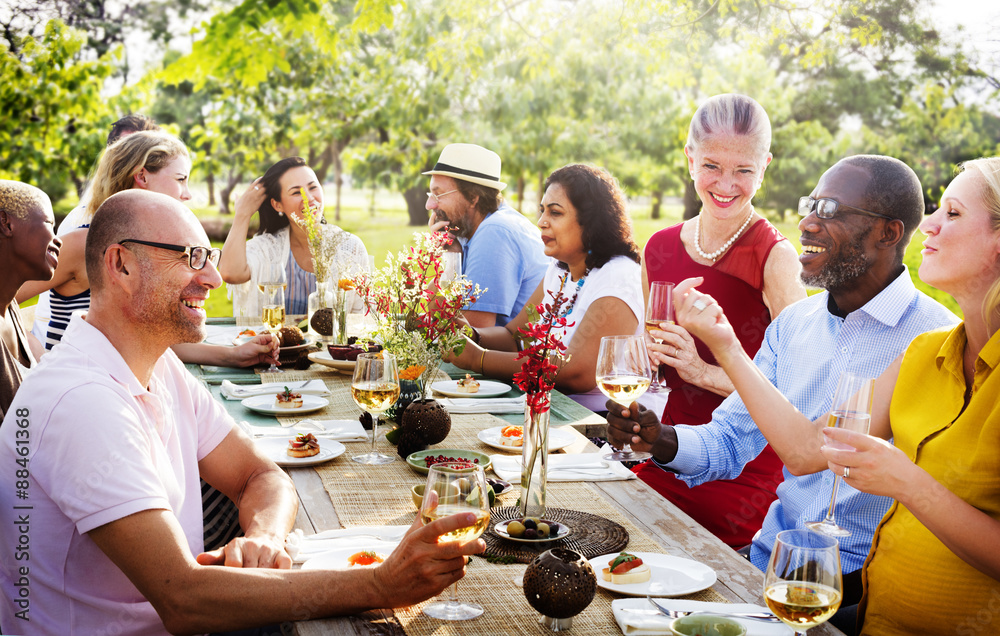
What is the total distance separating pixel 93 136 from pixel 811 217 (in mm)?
11851

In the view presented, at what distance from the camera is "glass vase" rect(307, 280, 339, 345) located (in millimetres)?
4281

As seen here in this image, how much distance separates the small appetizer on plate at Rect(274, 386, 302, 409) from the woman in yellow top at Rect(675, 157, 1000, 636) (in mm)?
1609

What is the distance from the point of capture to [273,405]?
10.2ft

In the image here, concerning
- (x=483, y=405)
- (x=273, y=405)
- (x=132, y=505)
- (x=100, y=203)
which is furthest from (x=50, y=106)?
(x=132, y=505)

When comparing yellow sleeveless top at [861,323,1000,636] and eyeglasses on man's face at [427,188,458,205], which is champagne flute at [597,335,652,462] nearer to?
yellow sleeveless top at [861,323,1000,636]

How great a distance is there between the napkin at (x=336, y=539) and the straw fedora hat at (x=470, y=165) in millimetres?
3530

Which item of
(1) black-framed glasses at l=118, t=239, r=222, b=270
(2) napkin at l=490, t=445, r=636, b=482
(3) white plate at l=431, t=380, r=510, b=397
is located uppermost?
(1) black-framed glasses at l=118, t=239, r=222, b=270

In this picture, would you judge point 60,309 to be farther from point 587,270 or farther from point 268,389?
point 587,270

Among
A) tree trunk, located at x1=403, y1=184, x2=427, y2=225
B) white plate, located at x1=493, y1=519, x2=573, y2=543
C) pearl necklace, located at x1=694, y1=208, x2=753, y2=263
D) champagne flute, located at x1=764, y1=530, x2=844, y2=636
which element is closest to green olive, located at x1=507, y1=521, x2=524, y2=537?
white plate, located at x1=493, y1=519, x2=573, y2=543

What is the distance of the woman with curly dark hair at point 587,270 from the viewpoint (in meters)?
3.68

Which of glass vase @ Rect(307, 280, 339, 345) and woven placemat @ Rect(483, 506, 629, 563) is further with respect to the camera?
glass vase @ Rect(307, 280, 339, 345)

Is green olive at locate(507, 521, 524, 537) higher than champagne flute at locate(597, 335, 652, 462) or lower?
lower

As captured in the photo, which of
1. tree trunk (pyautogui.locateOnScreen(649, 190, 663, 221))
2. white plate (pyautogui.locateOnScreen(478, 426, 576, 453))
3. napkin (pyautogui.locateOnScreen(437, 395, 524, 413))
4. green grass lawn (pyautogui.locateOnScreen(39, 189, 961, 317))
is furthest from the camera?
tree trunk (pyautogui.locateOnScreen(649, 190, 663, 221))

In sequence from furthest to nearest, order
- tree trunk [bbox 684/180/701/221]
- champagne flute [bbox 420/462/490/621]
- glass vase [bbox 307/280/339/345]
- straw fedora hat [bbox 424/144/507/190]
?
tree trunk [bbox 684/180/701/221]
straw fedora hat [bbox 424/144/507/190]
glass vase [bbox 307/280/339/345]
champagne flute [bbox 420/462/490/621]
